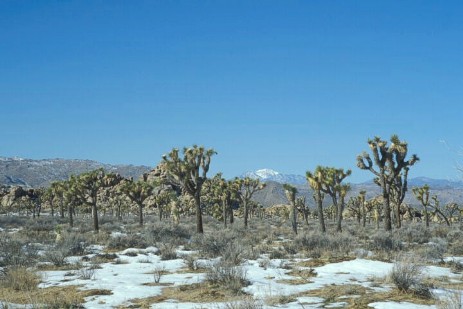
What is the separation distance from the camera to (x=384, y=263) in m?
13.4

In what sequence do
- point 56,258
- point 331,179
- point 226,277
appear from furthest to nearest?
point 331,179
point 56,258
point 226,277

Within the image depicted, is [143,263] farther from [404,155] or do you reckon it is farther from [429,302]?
[404,155]

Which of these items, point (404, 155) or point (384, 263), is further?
point (404, 155)

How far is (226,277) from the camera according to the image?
398 inches

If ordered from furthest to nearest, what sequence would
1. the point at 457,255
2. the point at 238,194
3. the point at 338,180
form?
the point at 238,194 < the point at 338,180 < the point at 457,255

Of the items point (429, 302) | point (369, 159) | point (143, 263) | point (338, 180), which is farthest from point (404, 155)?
point (429, 302)

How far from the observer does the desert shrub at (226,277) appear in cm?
964

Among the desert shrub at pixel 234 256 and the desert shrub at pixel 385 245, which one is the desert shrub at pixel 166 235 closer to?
the desert shrub at pixel 234 256

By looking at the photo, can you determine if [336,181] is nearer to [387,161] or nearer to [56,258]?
[387,161]

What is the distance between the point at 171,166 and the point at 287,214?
60.0 meters

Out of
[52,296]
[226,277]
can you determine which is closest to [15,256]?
[52,296]

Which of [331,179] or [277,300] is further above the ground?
[331,179]

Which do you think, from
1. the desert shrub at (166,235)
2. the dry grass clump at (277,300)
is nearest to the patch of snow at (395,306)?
the dry grass clump at (277,300)

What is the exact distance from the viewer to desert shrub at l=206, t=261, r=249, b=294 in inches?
380
